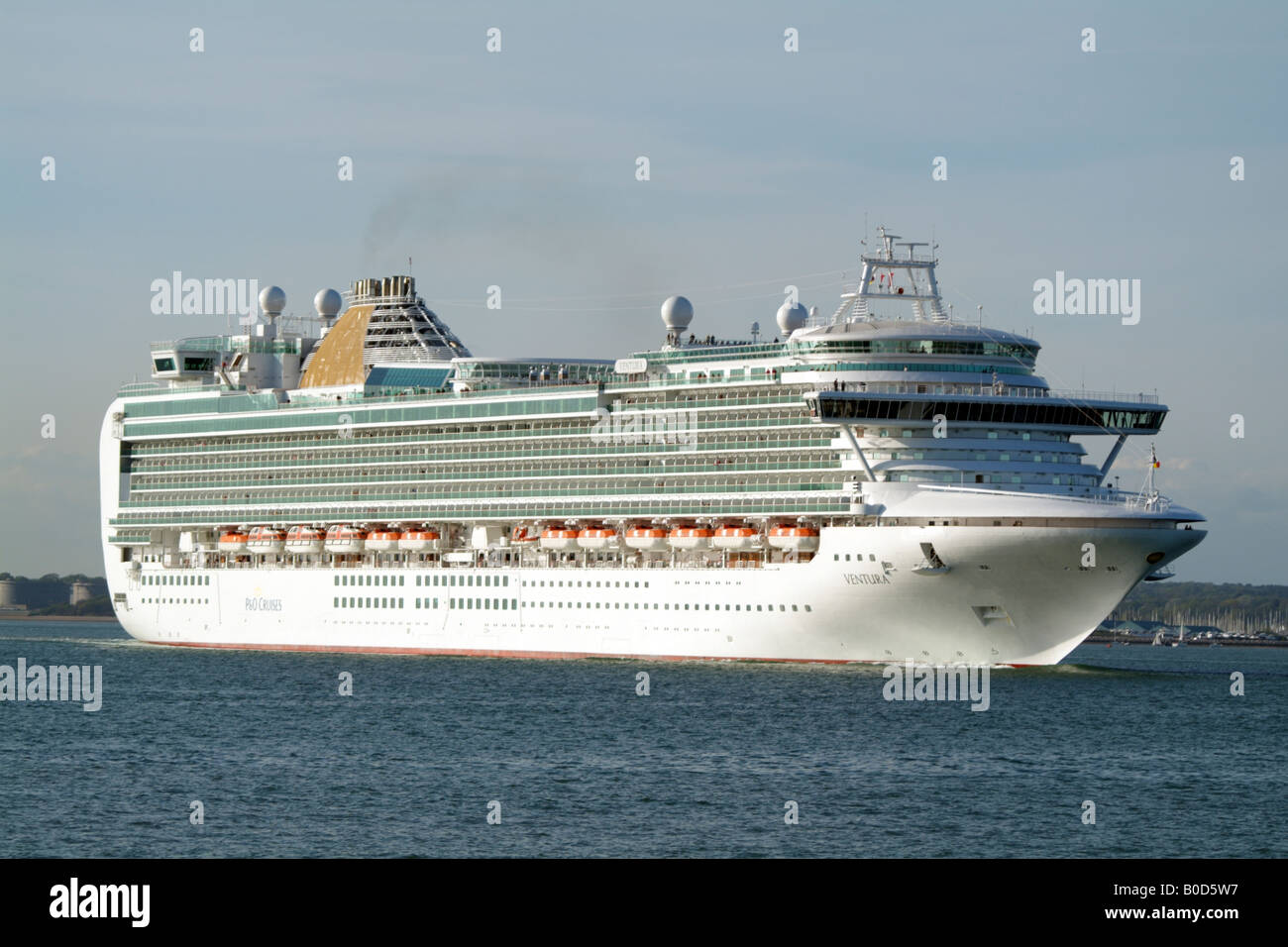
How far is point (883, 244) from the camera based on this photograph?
7231 centimetres

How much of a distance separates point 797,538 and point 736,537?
3275 mm

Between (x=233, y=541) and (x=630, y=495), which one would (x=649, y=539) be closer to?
(x=630, y=495)

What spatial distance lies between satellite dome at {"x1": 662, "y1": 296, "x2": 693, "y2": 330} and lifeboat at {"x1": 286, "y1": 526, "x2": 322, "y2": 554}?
834 inches

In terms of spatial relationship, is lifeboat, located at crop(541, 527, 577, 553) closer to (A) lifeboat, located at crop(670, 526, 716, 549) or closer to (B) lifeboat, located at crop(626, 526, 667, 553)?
(B) lifeboat, located at crop(626, 526, 667, 553)

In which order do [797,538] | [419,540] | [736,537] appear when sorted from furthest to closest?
1. [419,540]
2. [736,537]
3. [797,538]

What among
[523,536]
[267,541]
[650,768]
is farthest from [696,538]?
[267,541]

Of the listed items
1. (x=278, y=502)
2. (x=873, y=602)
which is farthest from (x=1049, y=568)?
(x=278, y=502)

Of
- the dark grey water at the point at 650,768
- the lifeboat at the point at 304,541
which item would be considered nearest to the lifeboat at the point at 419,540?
the lifeboat at the point at 304,541

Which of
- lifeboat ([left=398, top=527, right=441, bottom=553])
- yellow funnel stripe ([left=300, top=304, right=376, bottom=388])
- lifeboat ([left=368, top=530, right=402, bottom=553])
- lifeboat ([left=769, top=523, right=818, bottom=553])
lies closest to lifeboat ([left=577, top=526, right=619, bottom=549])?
lifeboat ([left=769, top=523, right=818, bottom=553])

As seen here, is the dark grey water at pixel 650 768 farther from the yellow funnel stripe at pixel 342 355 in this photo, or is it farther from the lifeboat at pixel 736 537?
the yellow funnel stripe at pixel 342 355

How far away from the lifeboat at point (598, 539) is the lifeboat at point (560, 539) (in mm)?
929

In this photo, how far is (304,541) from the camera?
89.9 meters

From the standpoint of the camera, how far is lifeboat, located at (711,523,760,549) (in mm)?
69438
